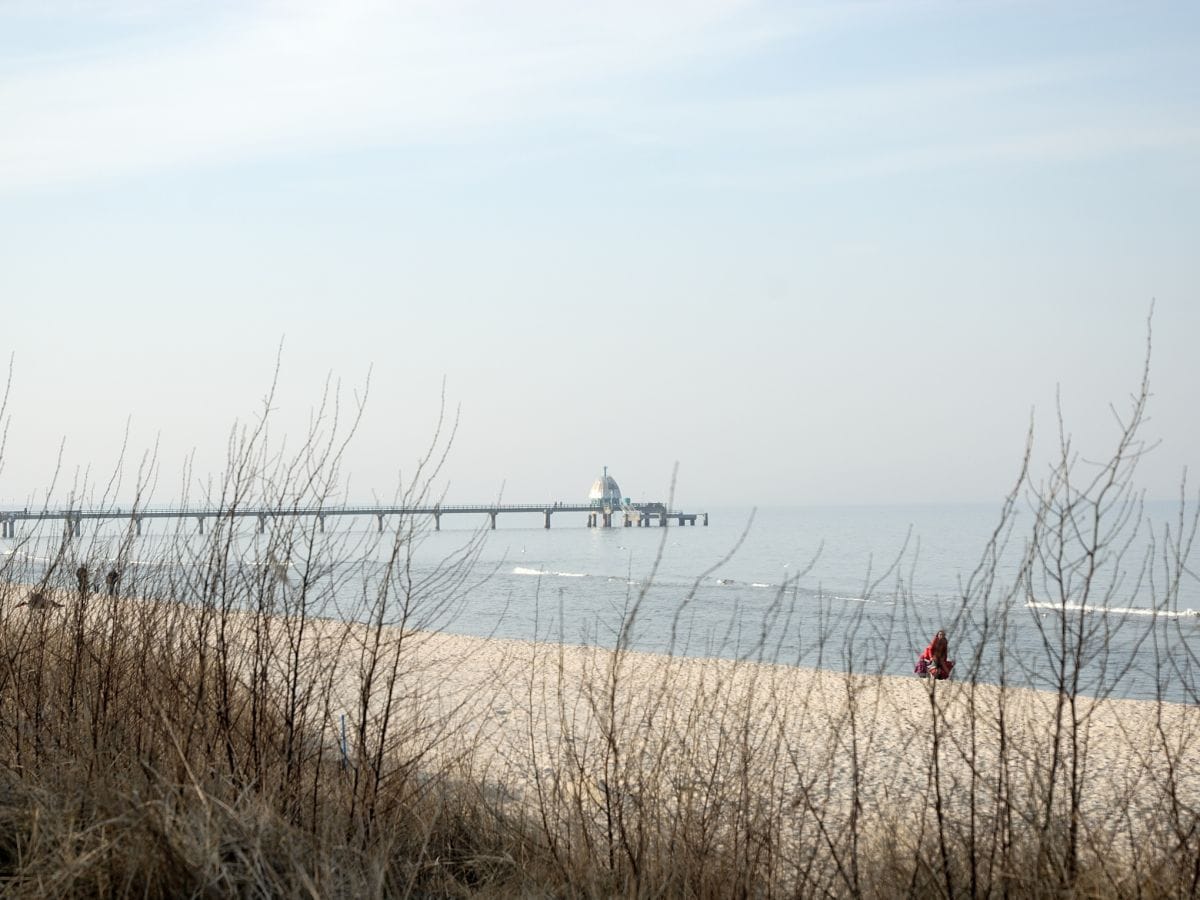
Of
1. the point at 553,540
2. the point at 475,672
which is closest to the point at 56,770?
the point at 475,672

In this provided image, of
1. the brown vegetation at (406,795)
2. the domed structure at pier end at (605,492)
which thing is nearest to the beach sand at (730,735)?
the brown vegetation at (406,795)

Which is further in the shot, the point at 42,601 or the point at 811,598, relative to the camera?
the point at 811,598

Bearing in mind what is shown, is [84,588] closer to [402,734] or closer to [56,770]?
[56,770]

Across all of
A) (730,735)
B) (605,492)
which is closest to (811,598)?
(730,735)

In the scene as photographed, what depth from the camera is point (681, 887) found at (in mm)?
4953

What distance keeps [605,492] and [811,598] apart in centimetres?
13101

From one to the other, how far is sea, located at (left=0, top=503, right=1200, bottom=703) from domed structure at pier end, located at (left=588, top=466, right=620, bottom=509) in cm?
4569

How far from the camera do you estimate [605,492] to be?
181m

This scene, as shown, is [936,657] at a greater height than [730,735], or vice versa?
[936,657]

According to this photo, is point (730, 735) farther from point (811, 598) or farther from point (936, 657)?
point (811, 598)

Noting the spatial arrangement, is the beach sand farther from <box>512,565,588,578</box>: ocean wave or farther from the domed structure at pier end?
the domed structure at pier end

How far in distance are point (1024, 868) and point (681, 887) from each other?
4.58 ft

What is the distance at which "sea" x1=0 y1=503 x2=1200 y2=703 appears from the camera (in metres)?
4.77

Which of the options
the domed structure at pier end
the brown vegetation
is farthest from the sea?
the domed structure at pier end
